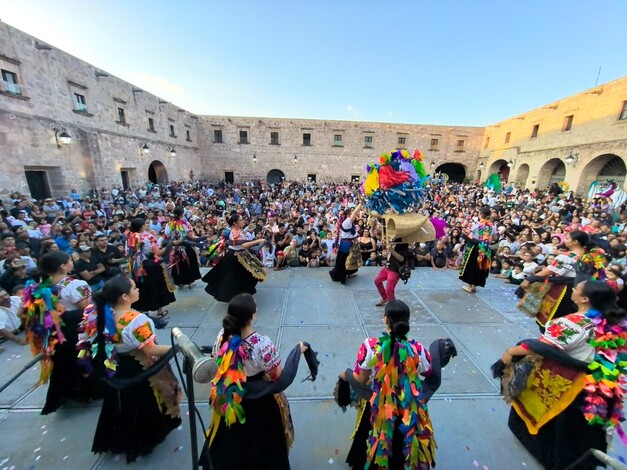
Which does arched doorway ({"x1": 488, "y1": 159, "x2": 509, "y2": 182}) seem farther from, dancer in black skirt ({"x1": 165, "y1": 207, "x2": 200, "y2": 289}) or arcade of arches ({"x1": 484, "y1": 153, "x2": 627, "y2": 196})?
dancer in black skirt ({"x1": 165, "y1": 207, "x2": 200, "y2": 289})

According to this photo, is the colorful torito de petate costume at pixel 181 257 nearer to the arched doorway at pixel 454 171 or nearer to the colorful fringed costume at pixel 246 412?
the colorful fringed costume at pixel 246 412

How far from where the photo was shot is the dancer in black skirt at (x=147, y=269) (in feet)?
13.1

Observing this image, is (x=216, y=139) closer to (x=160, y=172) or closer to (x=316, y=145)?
(x=160, y=172)

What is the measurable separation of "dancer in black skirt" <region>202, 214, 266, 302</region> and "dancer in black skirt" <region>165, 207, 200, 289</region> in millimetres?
698

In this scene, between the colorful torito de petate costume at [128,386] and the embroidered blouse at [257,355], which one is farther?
the colorful torito de petate costume at [128,386]

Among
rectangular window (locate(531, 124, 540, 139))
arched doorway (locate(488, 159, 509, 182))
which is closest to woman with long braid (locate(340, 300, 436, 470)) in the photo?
rectangular window (locate(531, 124, 540, 139))

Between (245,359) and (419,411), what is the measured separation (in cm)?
118

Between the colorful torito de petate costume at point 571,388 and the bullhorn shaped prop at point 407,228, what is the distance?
1830mm

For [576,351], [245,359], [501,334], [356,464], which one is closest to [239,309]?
[245,359]

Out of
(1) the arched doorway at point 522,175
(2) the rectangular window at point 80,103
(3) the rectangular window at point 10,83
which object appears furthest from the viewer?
(1) the arched doorway at point 522,175

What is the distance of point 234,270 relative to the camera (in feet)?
14.1

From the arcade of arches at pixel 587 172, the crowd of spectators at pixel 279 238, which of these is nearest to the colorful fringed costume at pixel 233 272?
the crowd of spectators at pixel 279 238

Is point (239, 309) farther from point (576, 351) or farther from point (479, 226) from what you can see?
point (479, 226)

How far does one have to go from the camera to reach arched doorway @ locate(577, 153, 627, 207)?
14406 mm
